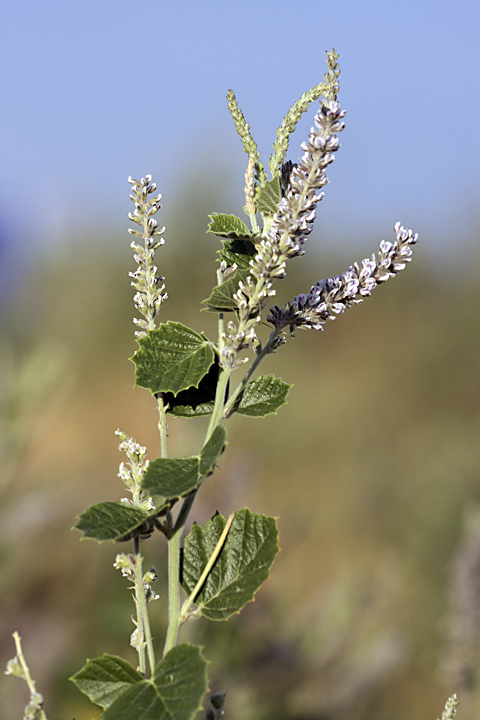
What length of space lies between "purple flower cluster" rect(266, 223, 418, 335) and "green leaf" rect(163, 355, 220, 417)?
0.25 feet

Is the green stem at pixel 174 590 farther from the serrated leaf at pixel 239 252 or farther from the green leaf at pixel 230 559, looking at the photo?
the serrated leaf at pixel 239 252

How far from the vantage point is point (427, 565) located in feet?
14.2

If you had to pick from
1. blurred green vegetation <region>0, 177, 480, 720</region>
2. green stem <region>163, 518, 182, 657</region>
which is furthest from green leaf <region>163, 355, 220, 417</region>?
blurred green vegetation <region>0, 177, 480, 720</region>

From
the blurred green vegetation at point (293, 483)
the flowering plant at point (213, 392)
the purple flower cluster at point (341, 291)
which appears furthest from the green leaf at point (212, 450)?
the blurred green vegetation at point (293, 483)

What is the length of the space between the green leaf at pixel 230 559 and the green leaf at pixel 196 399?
0.09 m

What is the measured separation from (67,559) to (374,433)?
4519 millimetres

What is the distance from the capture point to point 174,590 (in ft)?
1.54

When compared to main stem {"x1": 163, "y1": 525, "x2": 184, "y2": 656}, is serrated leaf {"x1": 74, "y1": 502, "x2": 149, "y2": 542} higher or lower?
higher

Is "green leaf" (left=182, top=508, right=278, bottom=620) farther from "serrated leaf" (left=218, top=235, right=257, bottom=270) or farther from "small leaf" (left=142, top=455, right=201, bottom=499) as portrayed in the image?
"serrated leaf" (left=218, top=235, right=257, bottom=270)

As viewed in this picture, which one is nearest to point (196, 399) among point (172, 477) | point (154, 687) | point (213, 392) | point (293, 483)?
point (213, 392)

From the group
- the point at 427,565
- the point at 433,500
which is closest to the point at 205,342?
the point at 427,565

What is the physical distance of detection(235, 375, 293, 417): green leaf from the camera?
20.5 inches

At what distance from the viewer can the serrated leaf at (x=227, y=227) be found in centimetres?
49

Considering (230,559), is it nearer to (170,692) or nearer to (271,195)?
(170,692)
